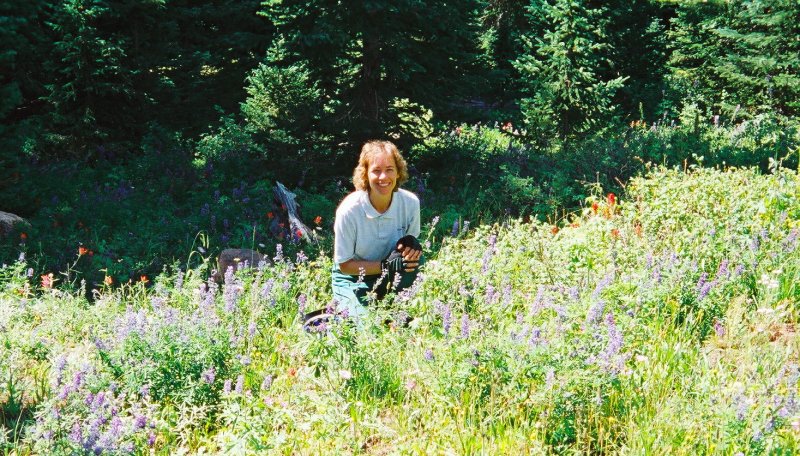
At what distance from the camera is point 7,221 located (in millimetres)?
7527

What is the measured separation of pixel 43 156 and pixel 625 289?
871cm

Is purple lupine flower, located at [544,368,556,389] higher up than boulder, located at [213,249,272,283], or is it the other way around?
boulder, located at [213,249,272,283]

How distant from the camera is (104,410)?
3.55 m

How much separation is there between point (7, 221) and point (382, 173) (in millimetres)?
4676

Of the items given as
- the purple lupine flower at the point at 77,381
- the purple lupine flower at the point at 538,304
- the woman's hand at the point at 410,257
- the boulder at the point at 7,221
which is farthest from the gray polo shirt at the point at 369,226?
the boulder at the point at 7,221

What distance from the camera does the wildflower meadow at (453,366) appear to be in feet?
11.2

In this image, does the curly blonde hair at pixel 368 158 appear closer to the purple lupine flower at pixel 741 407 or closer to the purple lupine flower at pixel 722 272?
the purple lupine flower at pixel 722 272

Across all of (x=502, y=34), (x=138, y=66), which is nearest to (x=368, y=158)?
(x=138, y=66)

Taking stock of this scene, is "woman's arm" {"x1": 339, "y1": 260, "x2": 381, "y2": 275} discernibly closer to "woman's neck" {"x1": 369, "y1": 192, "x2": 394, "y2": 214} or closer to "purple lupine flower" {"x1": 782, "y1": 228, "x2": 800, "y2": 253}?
"woman's neck" {"x1": 369, "y1": 192, "x2": 394, "y2": 214}

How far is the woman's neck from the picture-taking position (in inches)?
202

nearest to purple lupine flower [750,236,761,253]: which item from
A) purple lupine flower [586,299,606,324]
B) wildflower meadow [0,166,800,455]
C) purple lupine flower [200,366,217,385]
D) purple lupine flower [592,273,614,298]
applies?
wildflower meadow [0,166,800,455]

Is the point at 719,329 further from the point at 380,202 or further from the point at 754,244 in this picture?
the point at 380,202

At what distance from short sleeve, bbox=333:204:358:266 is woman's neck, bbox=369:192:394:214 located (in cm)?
20

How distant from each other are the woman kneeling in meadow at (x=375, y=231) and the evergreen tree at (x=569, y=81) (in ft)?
22.8
